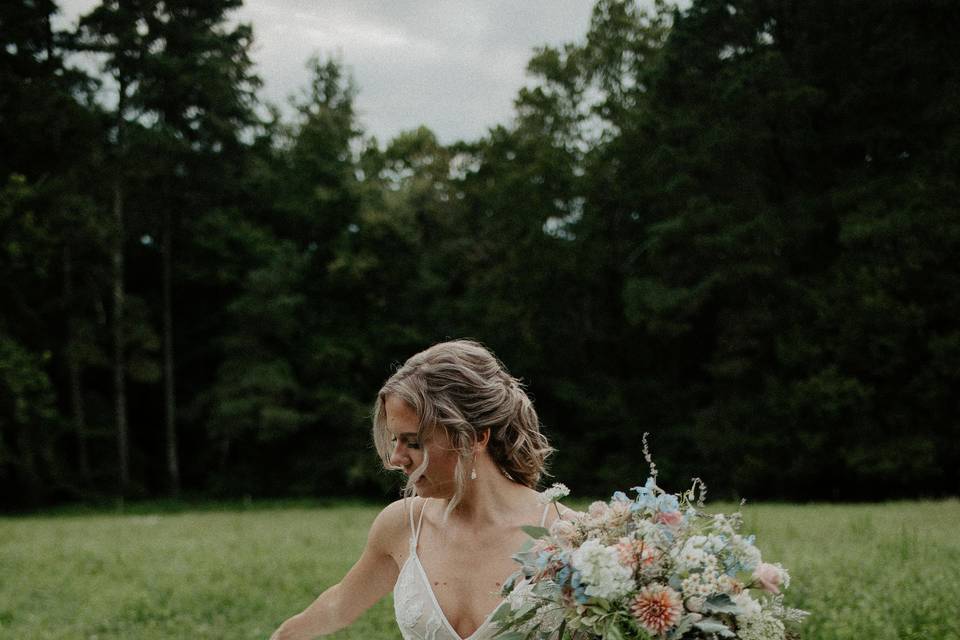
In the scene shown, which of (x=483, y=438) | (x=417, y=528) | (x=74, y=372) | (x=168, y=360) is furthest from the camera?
(x=168, y=360)

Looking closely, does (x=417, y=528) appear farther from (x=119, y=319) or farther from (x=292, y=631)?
(x=119, y=319)

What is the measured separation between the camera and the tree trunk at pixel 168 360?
106ft

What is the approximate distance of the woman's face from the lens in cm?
296

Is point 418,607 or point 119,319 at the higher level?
point 119,319

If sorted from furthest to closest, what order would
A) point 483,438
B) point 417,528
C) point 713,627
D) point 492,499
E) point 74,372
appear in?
point 74,372 → point 417,528 → point 492,499 → point 483,438 → point 713,627

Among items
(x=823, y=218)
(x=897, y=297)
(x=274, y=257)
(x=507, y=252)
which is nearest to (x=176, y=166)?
Answer: (x=274, y=257)

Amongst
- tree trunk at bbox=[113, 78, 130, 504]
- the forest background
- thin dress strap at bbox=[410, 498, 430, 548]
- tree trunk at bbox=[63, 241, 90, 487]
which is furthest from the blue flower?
tree trunk at bbox=[113, 78, 130, 504]

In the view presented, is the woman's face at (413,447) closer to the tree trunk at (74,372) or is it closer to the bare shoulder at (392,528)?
the bare shoulder at (392,528)

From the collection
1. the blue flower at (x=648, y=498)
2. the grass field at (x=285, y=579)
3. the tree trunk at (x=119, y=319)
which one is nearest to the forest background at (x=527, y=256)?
the tree trunk at (x=119, y=319)

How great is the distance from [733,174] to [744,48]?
3.85m

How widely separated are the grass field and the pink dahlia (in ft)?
14.4

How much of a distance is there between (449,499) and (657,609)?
4.29ft

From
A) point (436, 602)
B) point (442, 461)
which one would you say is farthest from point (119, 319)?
point (442, 461)

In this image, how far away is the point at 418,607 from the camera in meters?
3.15
